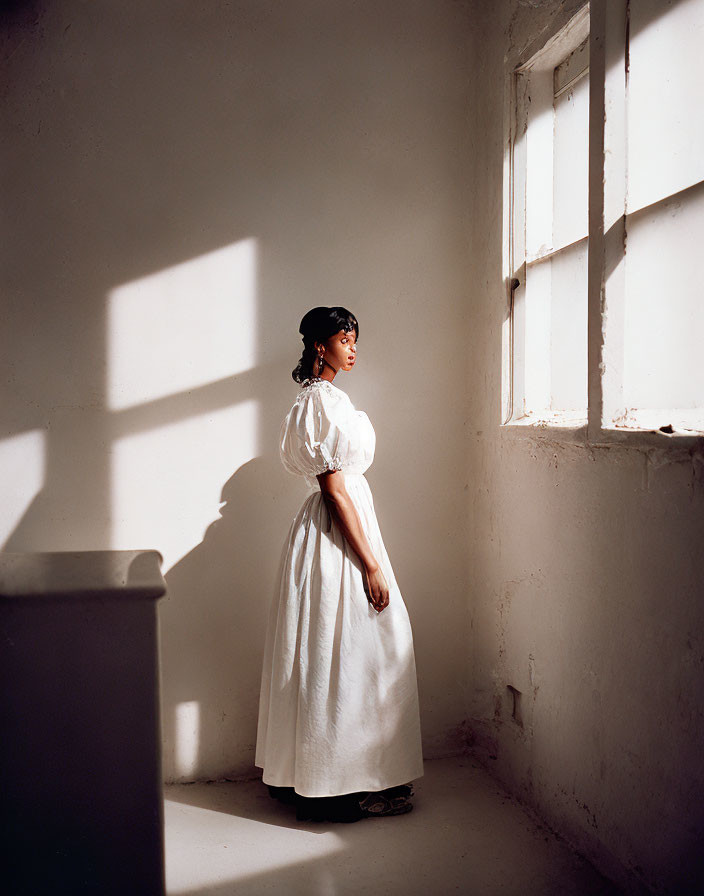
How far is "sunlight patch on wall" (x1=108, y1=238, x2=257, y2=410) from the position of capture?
9.08 ft

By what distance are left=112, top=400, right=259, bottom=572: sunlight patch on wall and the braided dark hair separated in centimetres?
34

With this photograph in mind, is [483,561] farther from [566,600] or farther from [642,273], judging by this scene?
[642,273]

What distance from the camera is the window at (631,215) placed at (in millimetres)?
1895

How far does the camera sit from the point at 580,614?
2273 mm

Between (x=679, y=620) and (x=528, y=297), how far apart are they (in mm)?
1290

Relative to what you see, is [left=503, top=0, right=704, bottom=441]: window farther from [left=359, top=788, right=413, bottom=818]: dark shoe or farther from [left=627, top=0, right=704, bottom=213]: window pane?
[left=359, top=788, right=413, bottom=818]: dark shoe

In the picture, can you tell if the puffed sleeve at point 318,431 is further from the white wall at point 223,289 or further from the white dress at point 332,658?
the white wall at point 223,289

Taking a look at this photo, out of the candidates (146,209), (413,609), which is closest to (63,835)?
(413,609)

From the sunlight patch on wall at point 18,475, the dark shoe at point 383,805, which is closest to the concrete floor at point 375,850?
the dark shoe at point 383,805

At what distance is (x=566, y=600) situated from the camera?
2359mm

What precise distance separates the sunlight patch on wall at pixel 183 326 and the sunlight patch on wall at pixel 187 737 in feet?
3.68

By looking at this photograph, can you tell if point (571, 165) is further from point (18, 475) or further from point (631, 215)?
point (18, 475)

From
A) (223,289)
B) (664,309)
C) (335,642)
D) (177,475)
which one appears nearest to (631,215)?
(664,309)

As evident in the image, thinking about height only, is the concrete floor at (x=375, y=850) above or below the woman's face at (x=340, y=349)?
below
